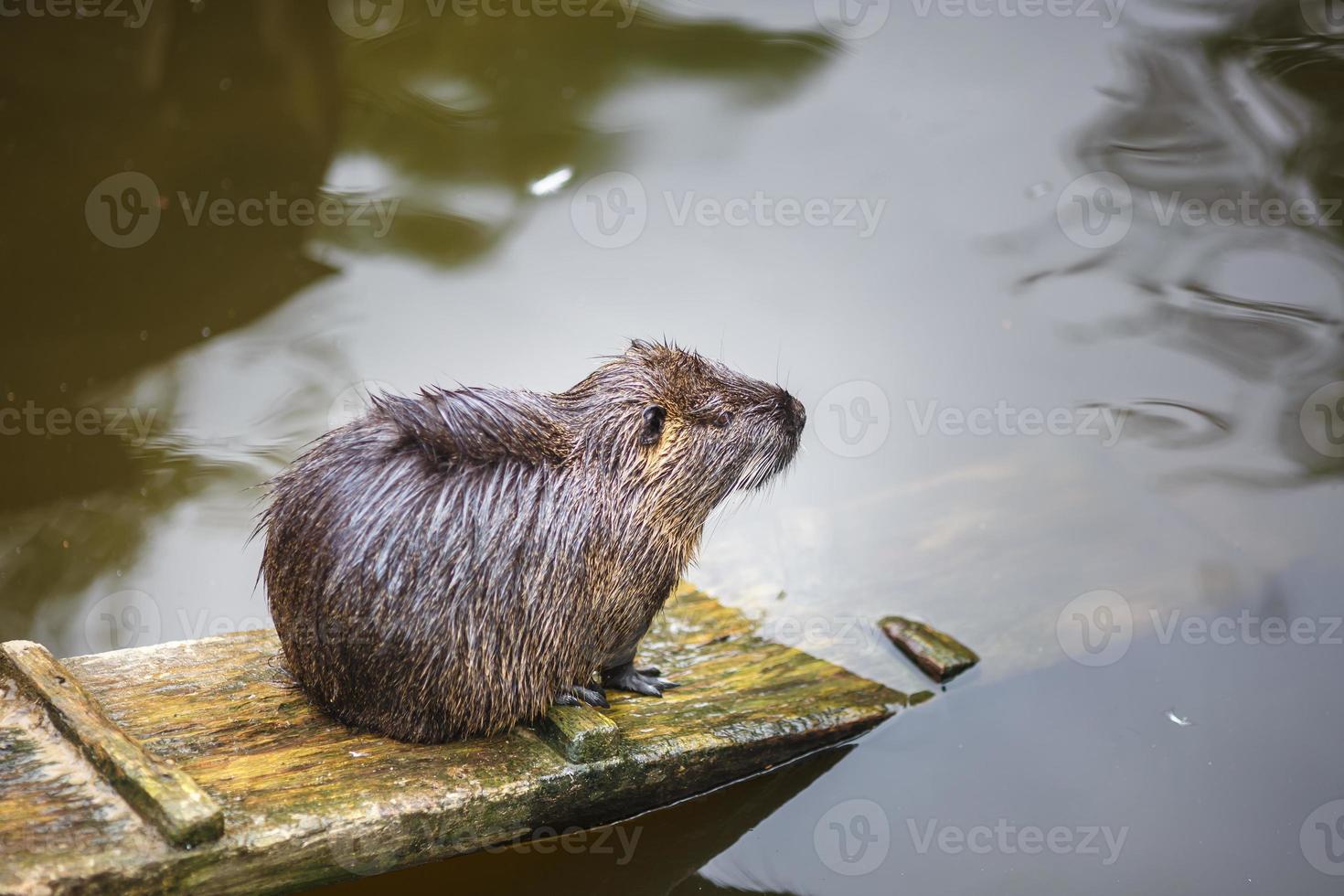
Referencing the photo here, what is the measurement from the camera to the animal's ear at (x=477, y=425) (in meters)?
3.34

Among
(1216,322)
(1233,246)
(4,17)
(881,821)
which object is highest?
(4,17)

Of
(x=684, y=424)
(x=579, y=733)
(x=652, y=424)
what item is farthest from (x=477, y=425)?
(x=579, y=733)

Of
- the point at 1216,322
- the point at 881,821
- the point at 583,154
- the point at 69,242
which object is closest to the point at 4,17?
the point at 69,242

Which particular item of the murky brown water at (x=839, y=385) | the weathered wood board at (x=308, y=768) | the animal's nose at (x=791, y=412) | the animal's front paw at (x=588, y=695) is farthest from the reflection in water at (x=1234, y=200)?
the animal's front paw at (x=588, y=695)

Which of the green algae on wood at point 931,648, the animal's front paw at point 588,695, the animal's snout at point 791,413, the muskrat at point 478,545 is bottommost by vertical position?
the animal's front paw at point 588,695

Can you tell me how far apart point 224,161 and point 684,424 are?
4058 millimetres

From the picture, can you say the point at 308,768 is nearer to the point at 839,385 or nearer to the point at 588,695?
the point at 588,695

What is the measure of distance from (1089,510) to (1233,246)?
1833 millimetres

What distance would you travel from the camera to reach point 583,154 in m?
6.84

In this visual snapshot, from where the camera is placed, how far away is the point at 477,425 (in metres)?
3.40

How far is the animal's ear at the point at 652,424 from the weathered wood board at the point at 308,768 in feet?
2.75

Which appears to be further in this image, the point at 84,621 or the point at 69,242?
the point at 69,242

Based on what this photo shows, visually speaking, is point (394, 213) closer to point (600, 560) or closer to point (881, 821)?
point (600, 560)

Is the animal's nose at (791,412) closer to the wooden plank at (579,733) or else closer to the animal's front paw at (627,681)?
the animal's front paw at (627,681)
